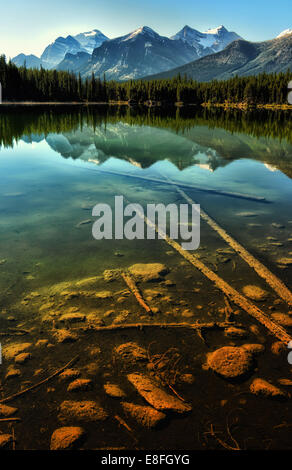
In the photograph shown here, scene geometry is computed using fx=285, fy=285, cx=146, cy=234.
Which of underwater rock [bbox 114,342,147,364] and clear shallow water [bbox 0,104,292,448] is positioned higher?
clear shallow water [bbox 0,104,292,448]

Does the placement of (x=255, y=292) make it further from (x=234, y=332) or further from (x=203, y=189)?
(x=203, y=189)

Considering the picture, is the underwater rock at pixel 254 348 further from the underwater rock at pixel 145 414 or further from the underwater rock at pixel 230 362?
the underwater rock at pixel 145 414

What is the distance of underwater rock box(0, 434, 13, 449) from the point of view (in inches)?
149

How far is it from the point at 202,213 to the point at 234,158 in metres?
16.0

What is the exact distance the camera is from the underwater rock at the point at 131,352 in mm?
5207

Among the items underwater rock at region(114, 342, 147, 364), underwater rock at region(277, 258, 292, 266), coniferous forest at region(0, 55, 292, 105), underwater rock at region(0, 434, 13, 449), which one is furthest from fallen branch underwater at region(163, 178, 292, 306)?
coniferous forest at region(0, 55, 292, 105)

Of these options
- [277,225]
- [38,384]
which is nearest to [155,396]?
[38,384]

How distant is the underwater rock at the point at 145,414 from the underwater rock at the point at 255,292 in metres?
3.82

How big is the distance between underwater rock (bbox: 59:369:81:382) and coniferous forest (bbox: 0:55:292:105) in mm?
162504

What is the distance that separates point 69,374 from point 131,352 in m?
1.15

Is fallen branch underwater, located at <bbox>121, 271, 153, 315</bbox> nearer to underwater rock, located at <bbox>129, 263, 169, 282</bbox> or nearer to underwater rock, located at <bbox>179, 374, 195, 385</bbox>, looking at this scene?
underwater rock, located at <bbox>129, 263, 169, 282</bbox>

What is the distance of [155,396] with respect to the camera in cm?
445

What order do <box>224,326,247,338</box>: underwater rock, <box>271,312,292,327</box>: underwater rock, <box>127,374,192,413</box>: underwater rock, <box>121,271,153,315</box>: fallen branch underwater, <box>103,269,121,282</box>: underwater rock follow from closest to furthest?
<box>127,374,192,413</box>: underwater rock
<box>224,326,247,338</box>: underwater rock
<box>271,312,292,327</box>: underwater rock
<box>121,271,153,315</box>: fallen branch underwater
<box>103,269,121,282</box>: underwater rock

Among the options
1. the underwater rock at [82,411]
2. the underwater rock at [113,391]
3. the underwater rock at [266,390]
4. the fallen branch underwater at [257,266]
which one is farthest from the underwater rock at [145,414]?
the fallen branch underwater at [257,266]
